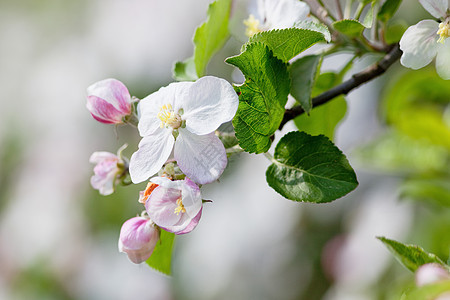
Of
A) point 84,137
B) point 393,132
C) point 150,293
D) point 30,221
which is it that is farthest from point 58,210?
point 393,132

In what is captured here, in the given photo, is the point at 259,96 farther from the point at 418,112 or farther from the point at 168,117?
the point at 418,112

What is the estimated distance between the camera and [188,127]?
0.33 m

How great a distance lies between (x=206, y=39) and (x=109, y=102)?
10 cm

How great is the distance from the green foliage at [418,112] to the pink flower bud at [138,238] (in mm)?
509

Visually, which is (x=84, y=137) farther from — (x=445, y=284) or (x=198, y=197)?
(x=445, y=284)

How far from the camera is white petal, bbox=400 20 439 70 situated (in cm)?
33

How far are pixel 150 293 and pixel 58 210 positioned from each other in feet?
1.51

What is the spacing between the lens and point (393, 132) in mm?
851

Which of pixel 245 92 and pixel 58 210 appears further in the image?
pixel 58 210

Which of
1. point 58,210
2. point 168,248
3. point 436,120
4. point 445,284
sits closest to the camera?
point 445,284

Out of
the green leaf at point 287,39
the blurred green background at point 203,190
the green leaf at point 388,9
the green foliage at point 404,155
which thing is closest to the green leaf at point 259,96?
the green leaf at point 287,39

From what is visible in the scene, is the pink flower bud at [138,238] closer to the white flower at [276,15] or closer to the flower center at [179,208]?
the flower center at [179,208]

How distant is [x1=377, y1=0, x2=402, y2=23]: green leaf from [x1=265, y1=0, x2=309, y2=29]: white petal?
6 cm

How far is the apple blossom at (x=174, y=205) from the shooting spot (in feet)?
1.01
